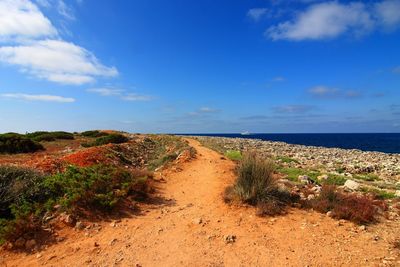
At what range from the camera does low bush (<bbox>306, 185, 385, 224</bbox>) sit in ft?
26.1

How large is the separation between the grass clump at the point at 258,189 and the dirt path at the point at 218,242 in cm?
44

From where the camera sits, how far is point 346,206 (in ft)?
27.7

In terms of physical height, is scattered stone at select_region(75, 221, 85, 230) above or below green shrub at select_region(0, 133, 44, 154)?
below

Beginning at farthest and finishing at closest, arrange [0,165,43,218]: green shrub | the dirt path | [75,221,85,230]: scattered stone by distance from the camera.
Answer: [0,165,43,218]: green shrub < [75,221,85,230]: scattered stone < the dirt path

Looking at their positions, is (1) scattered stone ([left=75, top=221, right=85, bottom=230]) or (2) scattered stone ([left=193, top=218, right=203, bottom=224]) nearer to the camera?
(1) scattered stone ([left=75, top=221, right=85, bottom=230])

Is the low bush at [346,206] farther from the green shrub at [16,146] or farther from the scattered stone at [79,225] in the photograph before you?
the green shrub at [16,146]

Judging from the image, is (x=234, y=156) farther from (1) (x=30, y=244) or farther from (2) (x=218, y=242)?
(1) (x=30, y=244)

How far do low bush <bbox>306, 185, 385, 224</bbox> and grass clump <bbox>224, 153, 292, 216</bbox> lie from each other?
95 cm

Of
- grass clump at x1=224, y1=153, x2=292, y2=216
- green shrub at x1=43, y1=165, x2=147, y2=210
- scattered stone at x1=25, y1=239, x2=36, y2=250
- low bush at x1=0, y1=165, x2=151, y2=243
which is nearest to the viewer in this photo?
scattered stone at x1=25, y1=239, x2=36, y2=250

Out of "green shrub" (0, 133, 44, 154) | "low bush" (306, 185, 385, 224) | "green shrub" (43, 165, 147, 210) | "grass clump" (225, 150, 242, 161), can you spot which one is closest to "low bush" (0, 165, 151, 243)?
"green shrub" (43, 165, 147, 210)

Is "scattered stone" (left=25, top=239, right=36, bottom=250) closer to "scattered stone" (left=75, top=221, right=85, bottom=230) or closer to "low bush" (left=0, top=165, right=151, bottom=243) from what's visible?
"low bush" (left=0, top=165, right=151, bottom=243)

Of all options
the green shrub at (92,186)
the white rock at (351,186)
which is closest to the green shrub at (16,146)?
the green shrub at (92,186)

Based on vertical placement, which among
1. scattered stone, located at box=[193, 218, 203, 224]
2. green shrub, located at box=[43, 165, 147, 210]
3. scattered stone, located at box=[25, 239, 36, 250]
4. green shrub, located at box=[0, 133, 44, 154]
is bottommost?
scattered stone, located at box=[25, 239, 36, 250]

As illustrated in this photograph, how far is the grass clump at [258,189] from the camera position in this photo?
8789 millimetres
